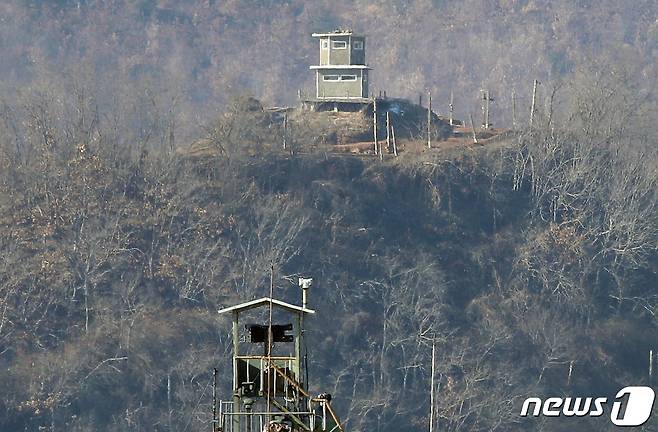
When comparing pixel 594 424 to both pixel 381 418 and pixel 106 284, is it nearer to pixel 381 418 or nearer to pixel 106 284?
pixel 381 418

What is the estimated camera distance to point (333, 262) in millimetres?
99062

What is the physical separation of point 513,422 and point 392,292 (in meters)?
10.4

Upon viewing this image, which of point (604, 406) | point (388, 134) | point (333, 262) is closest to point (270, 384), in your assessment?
point (604, 406)

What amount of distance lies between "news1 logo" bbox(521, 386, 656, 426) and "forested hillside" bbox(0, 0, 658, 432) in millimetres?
931

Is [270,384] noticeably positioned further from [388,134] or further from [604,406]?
[388,134]

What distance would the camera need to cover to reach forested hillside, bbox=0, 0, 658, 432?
8788cm

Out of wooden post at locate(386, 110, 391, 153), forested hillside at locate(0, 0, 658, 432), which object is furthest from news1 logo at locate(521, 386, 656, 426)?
wooden post at locate(386, 110, 391, 153)

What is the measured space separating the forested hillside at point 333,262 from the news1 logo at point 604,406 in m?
0.93

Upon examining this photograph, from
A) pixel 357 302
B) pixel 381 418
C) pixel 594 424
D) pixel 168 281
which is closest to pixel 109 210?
pixel 168 281

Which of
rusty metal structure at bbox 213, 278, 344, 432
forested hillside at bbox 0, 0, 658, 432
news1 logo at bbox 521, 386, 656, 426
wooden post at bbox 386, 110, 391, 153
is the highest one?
rusty metal structure at bbox 213, 278, 344, 432

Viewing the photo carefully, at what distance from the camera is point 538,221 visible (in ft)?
349

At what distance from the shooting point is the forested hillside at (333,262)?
87.9 meters

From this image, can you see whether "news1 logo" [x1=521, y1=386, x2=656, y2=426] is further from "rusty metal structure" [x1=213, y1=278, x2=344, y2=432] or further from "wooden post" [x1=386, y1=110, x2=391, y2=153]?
"rusty metal structure" [x1=213, y1=278, x2=344, y2=432]

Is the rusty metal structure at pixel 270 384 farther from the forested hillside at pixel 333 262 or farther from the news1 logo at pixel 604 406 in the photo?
the news1 logo at pixel 604 406
